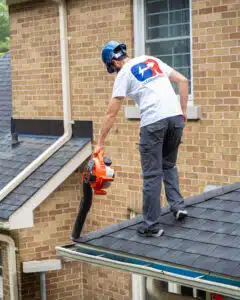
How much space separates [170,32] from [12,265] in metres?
4.01

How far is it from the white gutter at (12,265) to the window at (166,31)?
3.25m

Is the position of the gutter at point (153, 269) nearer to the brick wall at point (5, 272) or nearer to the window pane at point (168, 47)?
the window pane at point (168, 47)

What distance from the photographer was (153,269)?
638cm

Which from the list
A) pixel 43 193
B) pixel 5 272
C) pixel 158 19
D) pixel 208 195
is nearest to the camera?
pixel 208 195

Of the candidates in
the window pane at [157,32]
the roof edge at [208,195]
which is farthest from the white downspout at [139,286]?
the roof edge at [208,195]

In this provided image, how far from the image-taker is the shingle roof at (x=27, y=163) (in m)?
10.7

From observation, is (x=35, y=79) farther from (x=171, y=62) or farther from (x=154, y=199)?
(x=154, y=199)

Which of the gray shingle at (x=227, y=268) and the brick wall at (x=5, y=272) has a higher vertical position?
the gray shingle at (x=227, y=268)

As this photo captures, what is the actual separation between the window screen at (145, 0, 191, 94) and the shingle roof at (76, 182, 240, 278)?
2.82 meters

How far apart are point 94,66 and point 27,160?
5.82ft

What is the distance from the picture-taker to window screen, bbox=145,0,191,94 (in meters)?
10.0

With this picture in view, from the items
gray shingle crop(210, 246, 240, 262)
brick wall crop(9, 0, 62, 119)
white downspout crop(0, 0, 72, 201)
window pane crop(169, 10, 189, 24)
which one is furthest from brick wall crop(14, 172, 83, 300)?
gray shingle crop(210, 246, 240, 262)

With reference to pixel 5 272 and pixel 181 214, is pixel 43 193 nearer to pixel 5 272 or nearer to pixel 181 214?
pixel 5 272

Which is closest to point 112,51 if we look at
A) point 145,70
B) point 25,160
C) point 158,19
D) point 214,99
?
point 145,70
